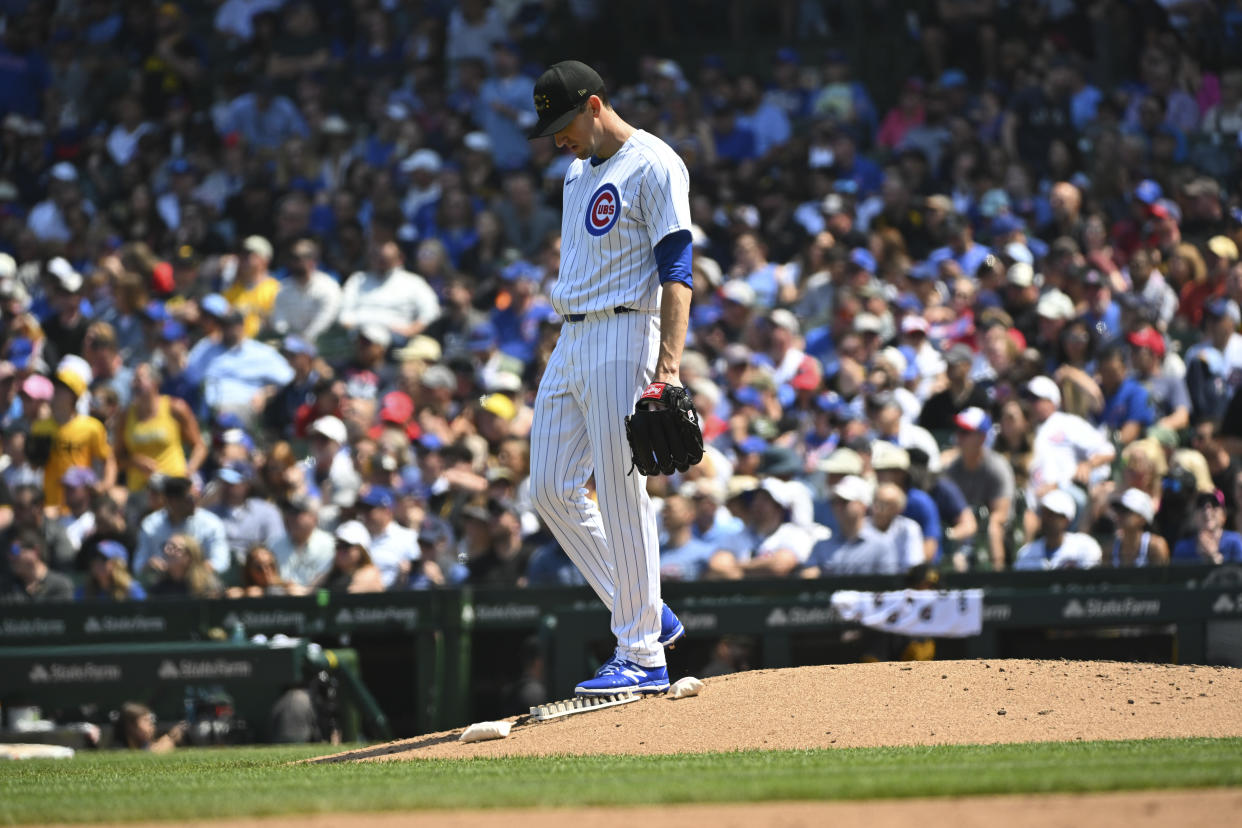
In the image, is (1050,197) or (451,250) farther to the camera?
(451,250)

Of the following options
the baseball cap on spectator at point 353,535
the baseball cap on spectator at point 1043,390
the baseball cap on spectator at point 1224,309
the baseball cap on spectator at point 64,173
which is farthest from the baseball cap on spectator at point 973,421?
the baseball cap on spectator at point 64,173

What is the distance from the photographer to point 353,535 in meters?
10.8

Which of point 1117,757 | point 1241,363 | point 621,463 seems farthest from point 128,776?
point 1241,363

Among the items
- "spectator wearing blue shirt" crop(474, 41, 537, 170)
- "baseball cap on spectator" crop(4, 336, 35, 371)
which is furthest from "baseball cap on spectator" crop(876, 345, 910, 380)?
"baseball cap on spectator" crop(4, 336, 35, 371)

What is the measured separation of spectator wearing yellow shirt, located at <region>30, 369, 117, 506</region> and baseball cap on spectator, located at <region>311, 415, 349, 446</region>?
1.79 m

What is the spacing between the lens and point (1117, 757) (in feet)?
17.3

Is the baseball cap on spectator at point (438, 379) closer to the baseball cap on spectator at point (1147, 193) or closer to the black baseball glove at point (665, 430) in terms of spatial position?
the baseball cap on spectator at point (1147, 193)

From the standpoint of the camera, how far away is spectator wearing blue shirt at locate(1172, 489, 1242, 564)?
9578mm

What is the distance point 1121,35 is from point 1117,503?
26.1 feet

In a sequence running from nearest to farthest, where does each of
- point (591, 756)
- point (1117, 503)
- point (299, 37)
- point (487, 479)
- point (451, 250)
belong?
point (591, 756) < point (1117, 503) < point (487, 479) < point (451, 250) < point (299, 37)

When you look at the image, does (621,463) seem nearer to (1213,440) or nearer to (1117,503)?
(1117,503)

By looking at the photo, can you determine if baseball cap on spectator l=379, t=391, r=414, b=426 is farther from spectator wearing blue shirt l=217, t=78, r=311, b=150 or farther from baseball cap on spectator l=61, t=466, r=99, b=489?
spectator wearing blue shirt l=217, t=78, r=311, b=150

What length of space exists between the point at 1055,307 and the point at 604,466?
7.08m

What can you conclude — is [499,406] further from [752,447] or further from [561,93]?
[561,93]
